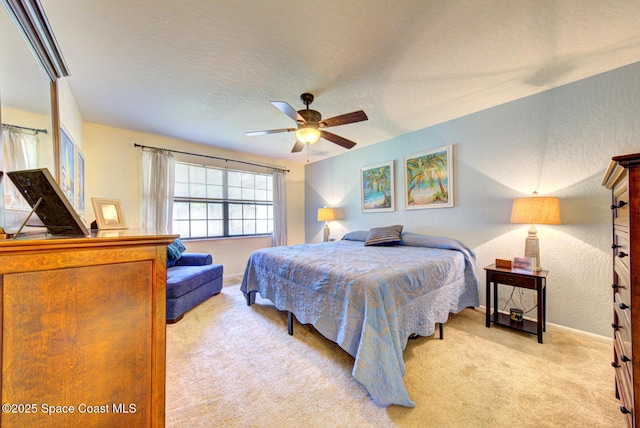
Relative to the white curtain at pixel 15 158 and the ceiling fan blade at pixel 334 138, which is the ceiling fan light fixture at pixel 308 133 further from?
the white curtain at pixel 15 158

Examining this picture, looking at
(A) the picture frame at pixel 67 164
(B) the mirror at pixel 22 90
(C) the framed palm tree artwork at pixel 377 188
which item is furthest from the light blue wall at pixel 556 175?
(A) the picture frame at pixel 67 164

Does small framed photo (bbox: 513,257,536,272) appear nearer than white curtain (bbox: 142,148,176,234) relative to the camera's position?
Yes

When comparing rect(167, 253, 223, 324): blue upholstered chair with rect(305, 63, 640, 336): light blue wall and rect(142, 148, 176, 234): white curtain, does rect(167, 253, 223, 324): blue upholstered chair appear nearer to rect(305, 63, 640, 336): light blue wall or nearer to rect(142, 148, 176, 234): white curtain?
rect(142, 148, 176, 234): white curtain

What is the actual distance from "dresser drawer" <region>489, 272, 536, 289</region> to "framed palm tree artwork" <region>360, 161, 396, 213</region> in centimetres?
169

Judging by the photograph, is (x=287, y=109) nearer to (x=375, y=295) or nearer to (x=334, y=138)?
(x=334, y=138)

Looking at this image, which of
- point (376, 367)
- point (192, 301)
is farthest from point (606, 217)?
point (192, 301)

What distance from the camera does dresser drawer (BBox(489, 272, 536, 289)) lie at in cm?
216

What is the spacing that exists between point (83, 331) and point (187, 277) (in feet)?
7.07

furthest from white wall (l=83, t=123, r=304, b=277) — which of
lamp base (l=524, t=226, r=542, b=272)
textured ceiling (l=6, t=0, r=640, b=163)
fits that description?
lamp base (l=524, t=226, r=542, b=272)

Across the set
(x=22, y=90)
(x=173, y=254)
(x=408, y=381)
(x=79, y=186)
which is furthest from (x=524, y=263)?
(x=79, y=186)

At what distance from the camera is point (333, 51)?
1.81m

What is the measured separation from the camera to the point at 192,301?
2.82 meters

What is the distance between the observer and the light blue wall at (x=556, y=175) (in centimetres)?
209

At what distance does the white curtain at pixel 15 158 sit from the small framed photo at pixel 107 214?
1.16 ft
